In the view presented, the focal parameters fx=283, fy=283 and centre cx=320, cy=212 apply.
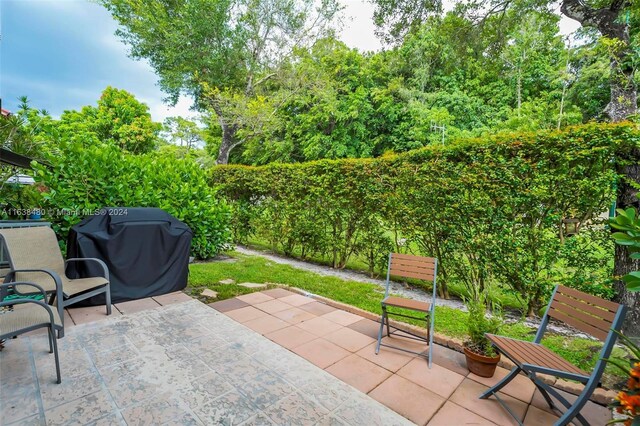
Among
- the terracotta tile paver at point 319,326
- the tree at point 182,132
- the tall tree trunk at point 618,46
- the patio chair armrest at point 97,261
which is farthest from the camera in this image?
the tree at point 182,132

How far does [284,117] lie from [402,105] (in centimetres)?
729

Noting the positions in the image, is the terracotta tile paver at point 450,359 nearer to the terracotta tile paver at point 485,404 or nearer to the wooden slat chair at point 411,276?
the wooden slat chair at point 411,276

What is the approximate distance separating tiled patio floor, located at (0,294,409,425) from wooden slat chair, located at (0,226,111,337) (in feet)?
1.24

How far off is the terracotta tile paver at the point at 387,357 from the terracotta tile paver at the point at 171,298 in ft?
8.20

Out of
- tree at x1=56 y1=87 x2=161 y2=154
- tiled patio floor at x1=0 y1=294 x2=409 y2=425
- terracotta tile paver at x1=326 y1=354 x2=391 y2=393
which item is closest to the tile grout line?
tiled patio floor at x1=0 y1=294 x2=409 y2=425

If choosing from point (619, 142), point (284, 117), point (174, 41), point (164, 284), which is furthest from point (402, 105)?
point (164, 284)

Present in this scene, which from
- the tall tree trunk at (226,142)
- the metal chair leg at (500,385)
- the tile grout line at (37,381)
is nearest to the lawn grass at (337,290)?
the metal chair leg at (500,385)

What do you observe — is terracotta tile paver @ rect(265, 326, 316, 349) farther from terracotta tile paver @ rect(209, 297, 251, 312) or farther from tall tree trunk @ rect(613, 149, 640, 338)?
tall tree trunk @ rect(613, 149, 640, 338)

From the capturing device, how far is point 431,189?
4234mm

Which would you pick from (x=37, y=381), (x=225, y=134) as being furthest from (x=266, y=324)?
(x=225, y=134)

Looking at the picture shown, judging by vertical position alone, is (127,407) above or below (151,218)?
below

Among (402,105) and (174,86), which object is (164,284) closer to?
(174,86)

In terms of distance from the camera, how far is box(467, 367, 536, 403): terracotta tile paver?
86.7 inches

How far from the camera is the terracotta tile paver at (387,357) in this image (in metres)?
2.54
